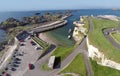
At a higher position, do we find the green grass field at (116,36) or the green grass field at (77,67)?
the green grass field at (116,36)

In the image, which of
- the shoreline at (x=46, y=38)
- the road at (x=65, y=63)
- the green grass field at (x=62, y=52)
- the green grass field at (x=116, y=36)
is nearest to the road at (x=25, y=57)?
the road at (x=65, y=63)

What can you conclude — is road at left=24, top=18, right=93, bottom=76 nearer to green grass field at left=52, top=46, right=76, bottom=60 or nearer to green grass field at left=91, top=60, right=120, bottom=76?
green grass field at left=52, top=46, right=76, bottom=60

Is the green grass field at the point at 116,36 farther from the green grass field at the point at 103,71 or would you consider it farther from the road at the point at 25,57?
the road at the point at 25,57

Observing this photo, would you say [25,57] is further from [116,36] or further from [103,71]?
[116,36]

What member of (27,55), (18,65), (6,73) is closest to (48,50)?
(27,55)

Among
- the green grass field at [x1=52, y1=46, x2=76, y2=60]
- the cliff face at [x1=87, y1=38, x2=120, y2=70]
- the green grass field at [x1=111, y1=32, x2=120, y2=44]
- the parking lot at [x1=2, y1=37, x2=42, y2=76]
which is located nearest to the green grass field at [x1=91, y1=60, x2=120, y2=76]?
the cliff face at [x1=87, y1=38, x2=120, y2=70]

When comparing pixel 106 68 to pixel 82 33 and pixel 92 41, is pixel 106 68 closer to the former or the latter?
pixel 92 41
